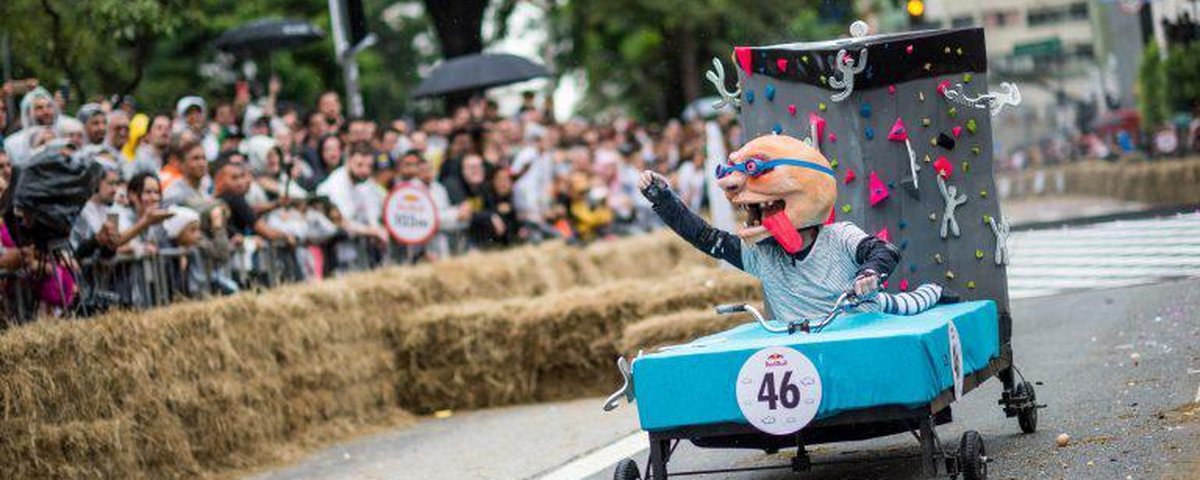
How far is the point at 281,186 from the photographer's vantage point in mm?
17859

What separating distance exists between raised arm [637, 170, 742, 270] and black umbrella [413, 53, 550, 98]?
13.1m

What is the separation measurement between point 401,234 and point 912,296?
8.71 meters

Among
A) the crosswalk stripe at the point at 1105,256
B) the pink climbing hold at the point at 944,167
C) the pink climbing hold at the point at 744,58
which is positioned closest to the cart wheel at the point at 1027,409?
the pink climbing hold at the point at 944,167

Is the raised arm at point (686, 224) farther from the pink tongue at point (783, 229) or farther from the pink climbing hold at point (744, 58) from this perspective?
the pink climbing hold at point (744, 58)

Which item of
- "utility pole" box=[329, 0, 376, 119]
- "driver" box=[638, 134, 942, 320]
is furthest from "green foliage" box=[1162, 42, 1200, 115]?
"driver" box=[638, 134, 942, 320]

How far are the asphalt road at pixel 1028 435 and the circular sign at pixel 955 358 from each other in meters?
0.63

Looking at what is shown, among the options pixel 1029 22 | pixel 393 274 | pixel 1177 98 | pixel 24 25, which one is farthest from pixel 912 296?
pixel 1029 22

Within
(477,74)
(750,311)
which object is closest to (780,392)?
(750,311)

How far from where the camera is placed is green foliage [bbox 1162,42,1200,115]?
100 ft

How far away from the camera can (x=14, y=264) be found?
43.7 feet

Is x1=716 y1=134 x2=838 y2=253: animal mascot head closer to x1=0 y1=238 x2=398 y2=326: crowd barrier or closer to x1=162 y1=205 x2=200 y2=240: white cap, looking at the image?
x1=0 y1=238 x2=398 y2=326: crowd barrier

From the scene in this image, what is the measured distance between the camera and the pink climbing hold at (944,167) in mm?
12453

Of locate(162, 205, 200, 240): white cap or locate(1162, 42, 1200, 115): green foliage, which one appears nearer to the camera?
locate(162, 205, 200, 240): white cap

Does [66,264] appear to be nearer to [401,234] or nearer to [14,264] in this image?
[14,264]
